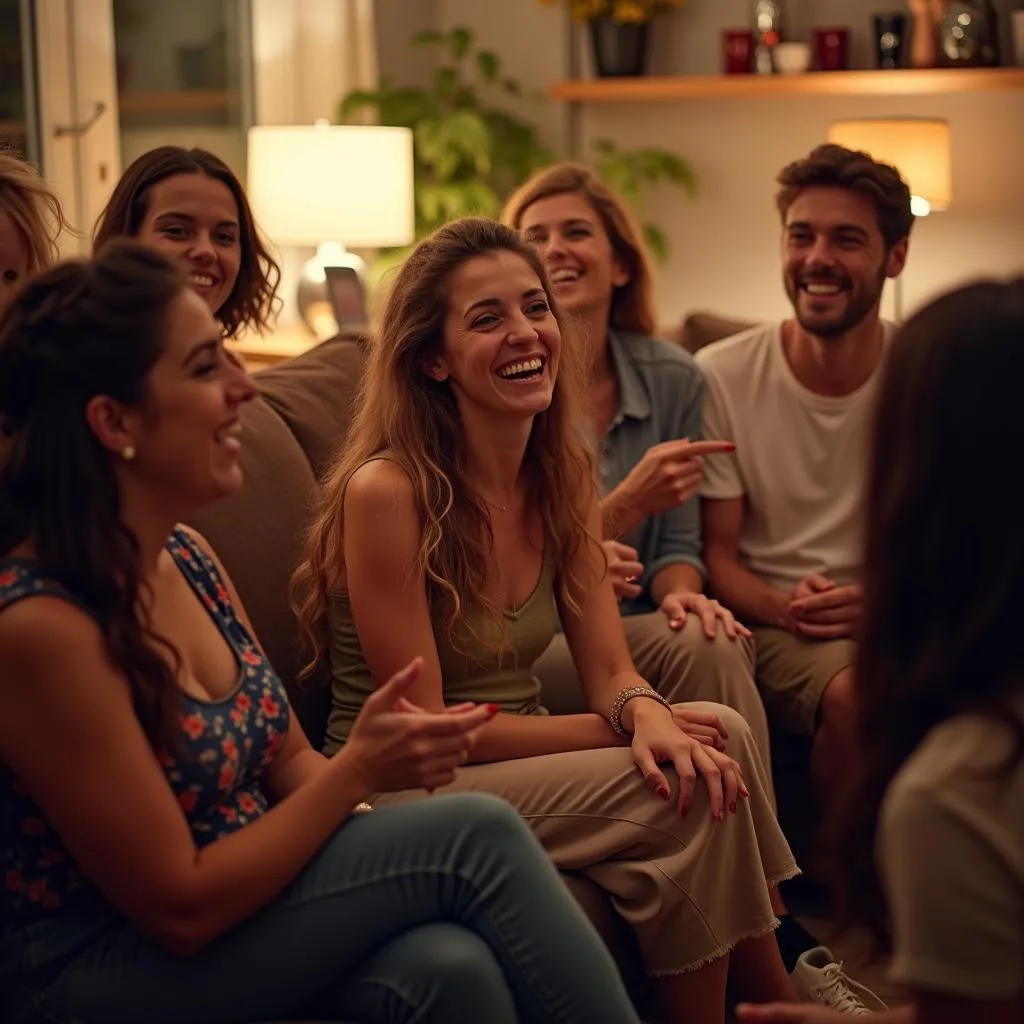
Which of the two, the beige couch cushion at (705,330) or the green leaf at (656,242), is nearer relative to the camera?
the beige couch cushion at (705,330)

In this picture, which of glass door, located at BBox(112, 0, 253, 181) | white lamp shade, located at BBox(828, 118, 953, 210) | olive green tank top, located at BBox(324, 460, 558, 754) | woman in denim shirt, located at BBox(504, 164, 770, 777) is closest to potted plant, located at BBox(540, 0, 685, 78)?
white lamp shade, located at BBox(828, 118, 953, 210)

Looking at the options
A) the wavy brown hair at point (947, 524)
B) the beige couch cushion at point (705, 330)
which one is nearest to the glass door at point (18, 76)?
the beige couch cushion at point (705, 330)

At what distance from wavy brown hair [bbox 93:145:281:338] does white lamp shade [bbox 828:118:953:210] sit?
7.60 feet

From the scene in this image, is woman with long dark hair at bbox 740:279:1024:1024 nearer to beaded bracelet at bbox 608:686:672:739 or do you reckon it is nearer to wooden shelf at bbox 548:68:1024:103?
beaded bracelet at bbox 608:686:672:739

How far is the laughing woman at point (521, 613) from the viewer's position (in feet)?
6.62

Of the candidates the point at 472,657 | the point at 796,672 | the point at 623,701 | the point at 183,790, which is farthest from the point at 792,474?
the point at 183,790

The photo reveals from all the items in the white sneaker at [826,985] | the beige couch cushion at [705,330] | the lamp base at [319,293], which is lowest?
the white sneaker at [826,985]

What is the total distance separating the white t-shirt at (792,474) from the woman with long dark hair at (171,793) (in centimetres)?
136

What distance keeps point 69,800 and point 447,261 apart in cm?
103

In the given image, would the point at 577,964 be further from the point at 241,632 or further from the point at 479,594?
the point at 479,594

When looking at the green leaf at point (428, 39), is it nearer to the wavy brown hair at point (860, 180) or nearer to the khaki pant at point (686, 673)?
the wavy brown hair at point (860, 180)

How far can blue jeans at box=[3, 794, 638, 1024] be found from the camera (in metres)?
1.54

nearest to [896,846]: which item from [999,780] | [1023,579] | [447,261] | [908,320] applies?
[999,780]

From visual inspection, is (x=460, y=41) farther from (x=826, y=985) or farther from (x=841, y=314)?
(x=826, y=985)
